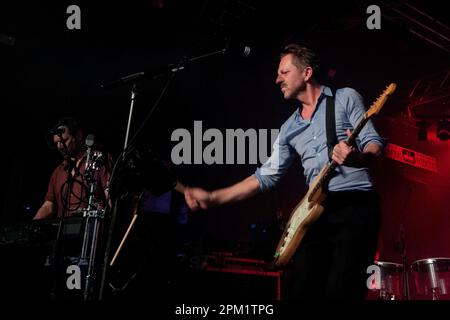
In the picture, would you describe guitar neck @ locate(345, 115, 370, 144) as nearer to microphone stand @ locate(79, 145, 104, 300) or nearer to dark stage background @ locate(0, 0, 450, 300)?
microphone stand @ locate(79, 145, 104, 300)

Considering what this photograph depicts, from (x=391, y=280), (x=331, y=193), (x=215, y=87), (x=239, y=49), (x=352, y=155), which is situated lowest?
(x=391, y=280)

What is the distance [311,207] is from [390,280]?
196 inches

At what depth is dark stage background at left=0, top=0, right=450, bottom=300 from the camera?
6.13 meters

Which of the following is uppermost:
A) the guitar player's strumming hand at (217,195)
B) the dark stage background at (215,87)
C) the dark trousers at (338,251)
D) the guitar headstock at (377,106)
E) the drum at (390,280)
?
the dark stage background at (215,87)

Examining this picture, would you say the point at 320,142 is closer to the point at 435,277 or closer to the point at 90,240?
the point at 90,240

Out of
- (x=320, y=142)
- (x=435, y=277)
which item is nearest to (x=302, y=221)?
(x=320, y=142)

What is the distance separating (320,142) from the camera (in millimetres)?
2648

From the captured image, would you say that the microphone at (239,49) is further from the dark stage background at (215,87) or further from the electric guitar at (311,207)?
the dark stage background at (215,87)

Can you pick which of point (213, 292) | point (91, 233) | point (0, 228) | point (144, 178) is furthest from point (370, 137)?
point (213, 292)

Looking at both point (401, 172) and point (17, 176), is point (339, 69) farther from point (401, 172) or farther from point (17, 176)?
point (17, 176)

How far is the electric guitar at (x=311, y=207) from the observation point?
7.95ft

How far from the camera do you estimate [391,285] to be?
671cm

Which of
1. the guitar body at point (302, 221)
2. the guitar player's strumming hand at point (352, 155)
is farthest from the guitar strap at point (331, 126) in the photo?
the guitar player's strumming hand at point (352, 155)

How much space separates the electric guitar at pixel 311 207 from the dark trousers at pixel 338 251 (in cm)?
4
